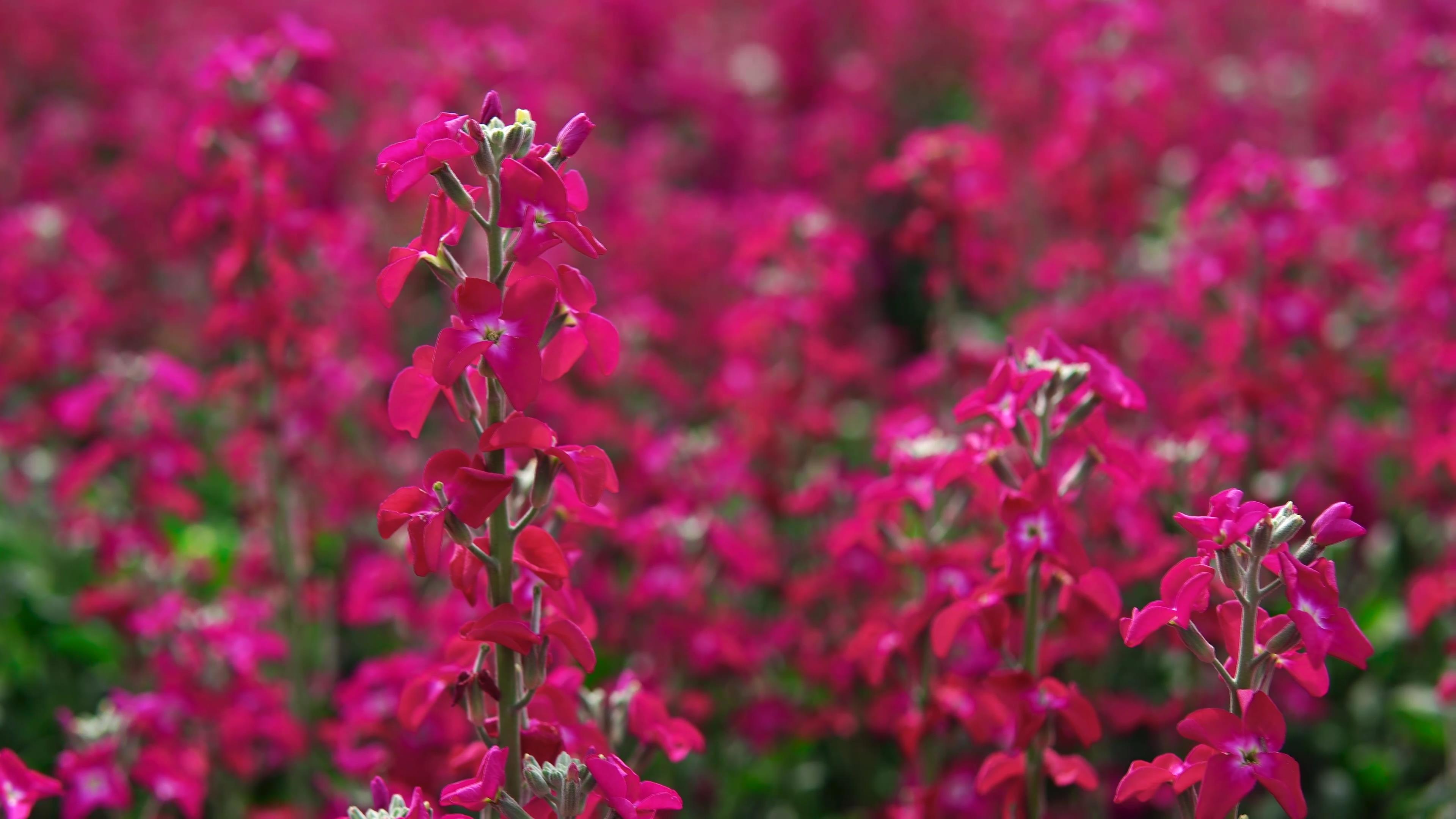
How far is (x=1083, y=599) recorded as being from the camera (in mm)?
2361

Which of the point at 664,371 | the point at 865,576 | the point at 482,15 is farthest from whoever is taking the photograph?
the point at 482,15

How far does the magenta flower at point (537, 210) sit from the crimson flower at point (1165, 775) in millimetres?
1000

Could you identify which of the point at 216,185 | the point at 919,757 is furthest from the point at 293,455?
the point at 919,757

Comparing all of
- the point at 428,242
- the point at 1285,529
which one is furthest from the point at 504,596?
the point at 1285,529

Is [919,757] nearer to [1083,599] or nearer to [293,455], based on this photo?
[1083,599]

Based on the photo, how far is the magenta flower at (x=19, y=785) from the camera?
1.77 meters

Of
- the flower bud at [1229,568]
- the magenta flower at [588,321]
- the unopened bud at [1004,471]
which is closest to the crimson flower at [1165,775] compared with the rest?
the flower bud at [1229,568]

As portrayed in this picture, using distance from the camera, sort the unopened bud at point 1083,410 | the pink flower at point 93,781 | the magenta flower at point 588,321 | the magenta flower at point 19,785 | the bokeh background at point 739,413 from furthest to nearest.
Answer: the bokeh background at point 739,413, the pink flower at point 93,781, the unopened bud at point 1083,410, the magenta flower at point 19,785, the magenta flower at point 588,321

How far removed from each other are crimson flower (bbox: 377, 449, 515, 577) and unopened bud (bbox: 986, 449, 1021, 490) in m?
0.83

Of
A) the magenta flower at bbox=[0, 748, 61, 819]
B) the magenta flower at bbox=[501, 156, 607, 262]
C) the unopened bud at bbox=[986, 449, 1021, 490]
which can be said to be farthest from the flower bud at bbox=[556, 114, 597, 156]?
the magenta flower at bbox=[0, 748, 61, 819]

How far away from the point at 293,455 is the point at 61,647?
1175mm

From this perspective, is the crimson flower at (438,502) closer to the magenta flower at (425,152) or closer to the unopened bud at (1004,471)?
the magenta flower at (425,152)

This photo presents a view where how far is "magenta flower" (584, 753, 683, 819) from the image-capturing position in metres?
1.50

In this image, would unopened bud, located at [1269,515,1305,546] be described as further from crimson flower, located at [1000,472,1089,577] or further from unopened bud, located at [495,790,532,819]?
unopened bud, located at [495,790,532,819]
